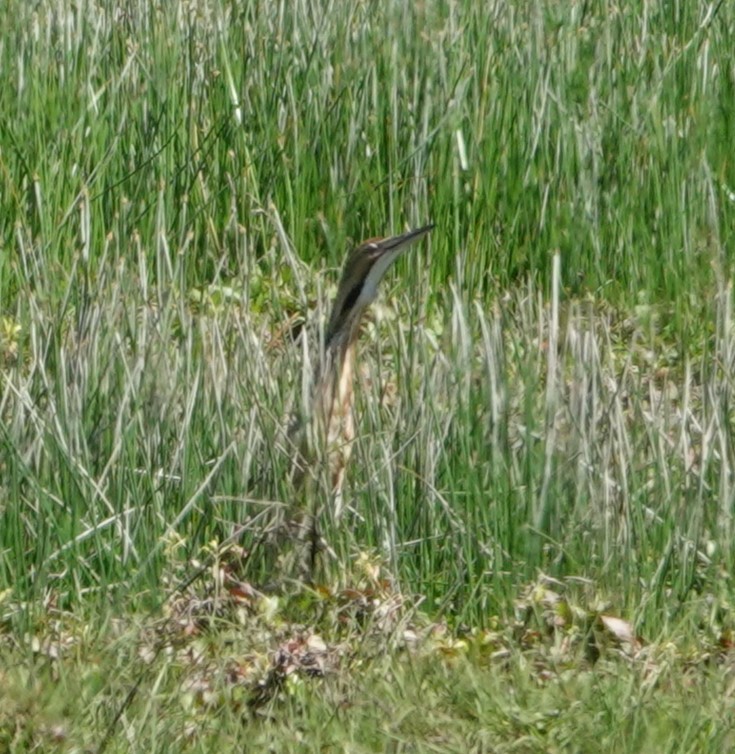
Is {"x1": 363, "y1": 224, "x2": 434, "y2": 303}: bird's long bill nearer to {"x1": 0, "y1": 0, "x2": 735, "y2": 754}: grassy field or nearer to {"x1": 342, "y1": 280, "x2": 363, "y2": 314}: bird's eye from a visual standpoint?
{"x1": 342, "y1": 280, "x2": 363, "y2": 314}: bird's eye

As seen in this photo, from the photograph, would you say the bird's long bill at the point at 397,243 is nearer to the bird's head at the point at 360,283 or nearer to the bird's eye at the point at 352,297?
the bird's head at the point at 360,283

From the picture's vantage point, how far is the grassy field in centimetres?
403

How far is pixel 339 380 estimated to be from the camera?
16.5 ft

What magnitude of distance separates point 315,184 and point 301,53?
58 cm

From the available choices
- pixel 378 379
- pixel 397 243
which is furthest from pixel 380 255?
pixel 378 379

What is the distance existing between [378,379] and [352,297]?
0.27 m

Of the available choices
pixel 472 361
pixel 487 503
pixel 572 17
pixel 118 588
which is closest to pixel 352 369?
pixel 472 361

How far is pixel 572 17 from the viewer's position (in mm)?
7520

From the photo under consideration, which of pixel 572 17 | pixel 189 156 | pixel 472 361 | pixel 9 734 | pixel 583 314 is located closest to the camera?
pixel 9 734

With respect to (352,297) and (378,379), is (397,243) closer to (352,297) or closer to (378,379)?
(352,297)

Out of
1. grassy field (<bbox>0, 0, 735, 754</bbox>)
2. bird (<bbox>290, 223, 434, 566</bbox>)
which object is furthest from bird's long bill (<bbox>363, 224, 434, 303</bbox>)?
grassy field (<bbox>0, 0, 735, 754</bbox>)

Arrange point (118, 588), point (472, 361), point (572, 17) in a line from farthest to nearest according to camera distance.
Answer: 1. point (572, 17)
2. point (472, 361)
3. point (118, 588)

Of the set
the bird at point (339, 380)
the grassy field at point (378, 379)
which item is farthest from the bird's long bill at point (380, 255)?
the grassy field at point (378, 379)

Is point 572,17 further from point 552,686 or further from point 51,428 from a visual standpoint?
point 552,686
